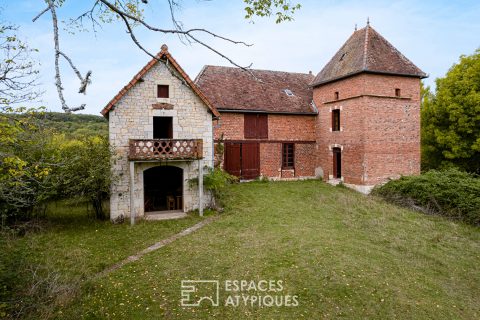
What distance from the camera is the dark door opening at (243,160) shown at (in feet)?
61.8

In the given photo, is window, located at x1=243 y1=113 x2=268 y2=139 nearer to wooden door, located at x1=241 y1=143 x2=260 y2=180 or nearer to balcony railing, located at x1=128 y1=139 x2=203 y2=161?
wooden door, located at x1=241 y1=143 x2=260 y2=180

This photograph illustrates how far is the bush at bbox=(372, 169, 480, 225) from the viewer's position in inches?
515

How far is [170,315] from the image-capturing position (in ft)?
19.7

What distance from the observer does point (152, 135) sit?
13.0 metres

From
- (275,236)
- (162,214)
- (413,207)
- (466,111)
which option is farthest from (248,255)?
(466,111)

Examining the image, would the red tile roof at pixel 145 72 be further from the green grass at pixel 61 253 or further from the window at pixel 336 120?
the window at pixel 336 120

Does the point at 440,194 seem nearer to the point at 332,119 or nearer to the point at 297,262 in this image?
the point at 332,119

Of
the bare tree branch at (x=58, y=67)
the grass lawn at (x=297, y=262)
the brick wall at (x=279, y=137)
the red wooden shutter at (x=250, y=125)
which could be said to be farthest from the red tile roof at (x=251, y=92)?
the bare tree branch at (x=58, y=67)

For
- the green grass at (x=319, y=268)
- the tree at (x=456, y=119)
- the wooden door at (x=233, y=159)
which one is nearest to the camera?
the green grass at (x=319, y=268)

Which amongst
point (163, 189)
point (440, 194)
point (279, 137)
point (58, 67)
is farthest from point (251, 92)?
point (58, 67)

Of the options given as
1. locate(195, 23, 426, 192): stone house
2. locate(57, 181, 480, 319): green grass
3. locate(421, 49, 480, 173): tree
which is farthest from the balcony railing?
locate(421, 49, 480, 173): tree

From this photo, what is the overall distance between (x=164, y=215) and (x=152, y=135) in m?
3.28

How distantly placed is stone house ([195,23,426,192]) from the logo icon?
1134 cm

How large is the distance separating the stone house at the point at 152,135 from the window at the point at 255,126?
513 cm
